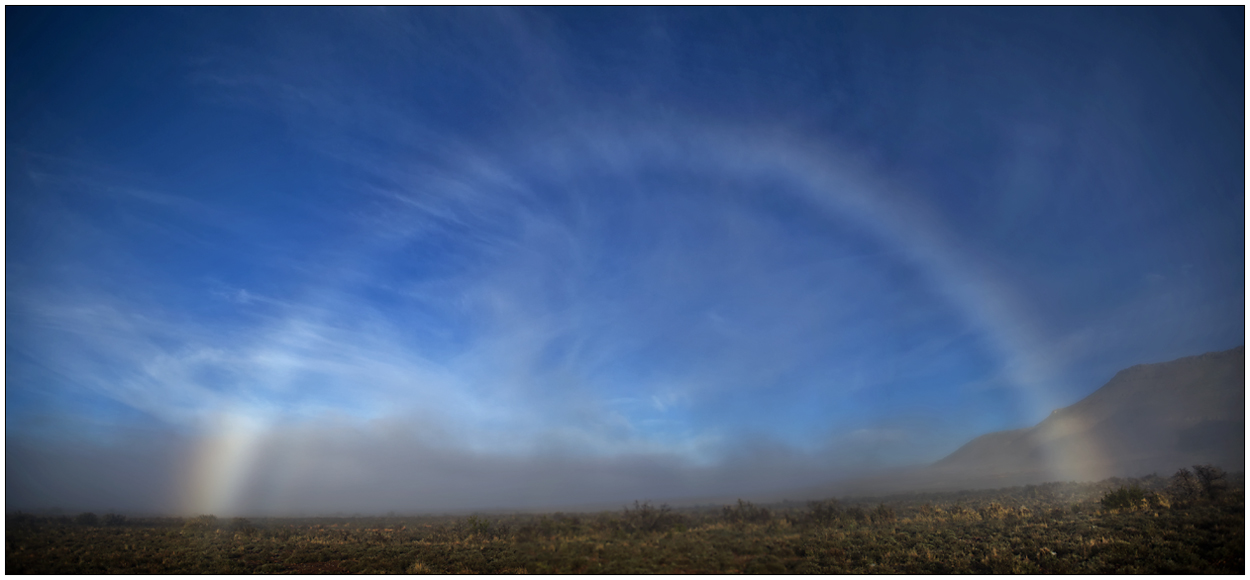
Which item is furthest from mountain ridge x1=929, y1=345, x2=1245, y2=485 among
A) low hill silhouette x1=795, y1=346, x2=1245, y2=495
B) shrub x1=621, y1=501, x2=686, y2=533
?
shrub x1=621, y1=501, x2=686, y2=533

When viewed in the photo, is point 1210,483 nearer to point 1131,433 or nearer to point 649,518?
point 649,518

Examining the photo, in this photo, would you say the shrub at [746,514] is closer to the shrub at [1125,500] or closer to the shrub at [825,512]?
the shrub at [825,512]

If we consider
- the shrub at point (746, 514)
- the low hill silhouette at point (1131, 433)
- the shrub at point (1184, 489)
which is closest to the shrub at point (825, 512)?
the shrub at point (746, 514)

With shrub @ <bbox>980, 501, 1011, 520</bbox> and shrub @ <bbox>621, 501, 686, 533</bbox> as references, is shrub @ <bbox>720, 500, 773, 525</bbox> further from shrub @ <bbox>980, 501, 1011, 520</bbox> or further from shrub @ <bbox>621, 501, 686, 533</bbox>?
shrub @ <bbox>980, 501, 1011, 520</bbox>

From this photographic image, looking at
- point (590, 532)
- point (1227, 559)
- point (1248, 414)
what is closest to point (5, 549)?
point (590, 532)

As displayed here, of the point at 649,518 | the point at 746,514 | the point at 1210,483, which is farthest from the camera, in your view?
the point at 746,514

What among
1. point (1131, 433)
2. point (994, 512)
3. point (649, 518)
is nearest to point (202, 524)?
point (649, 518)
